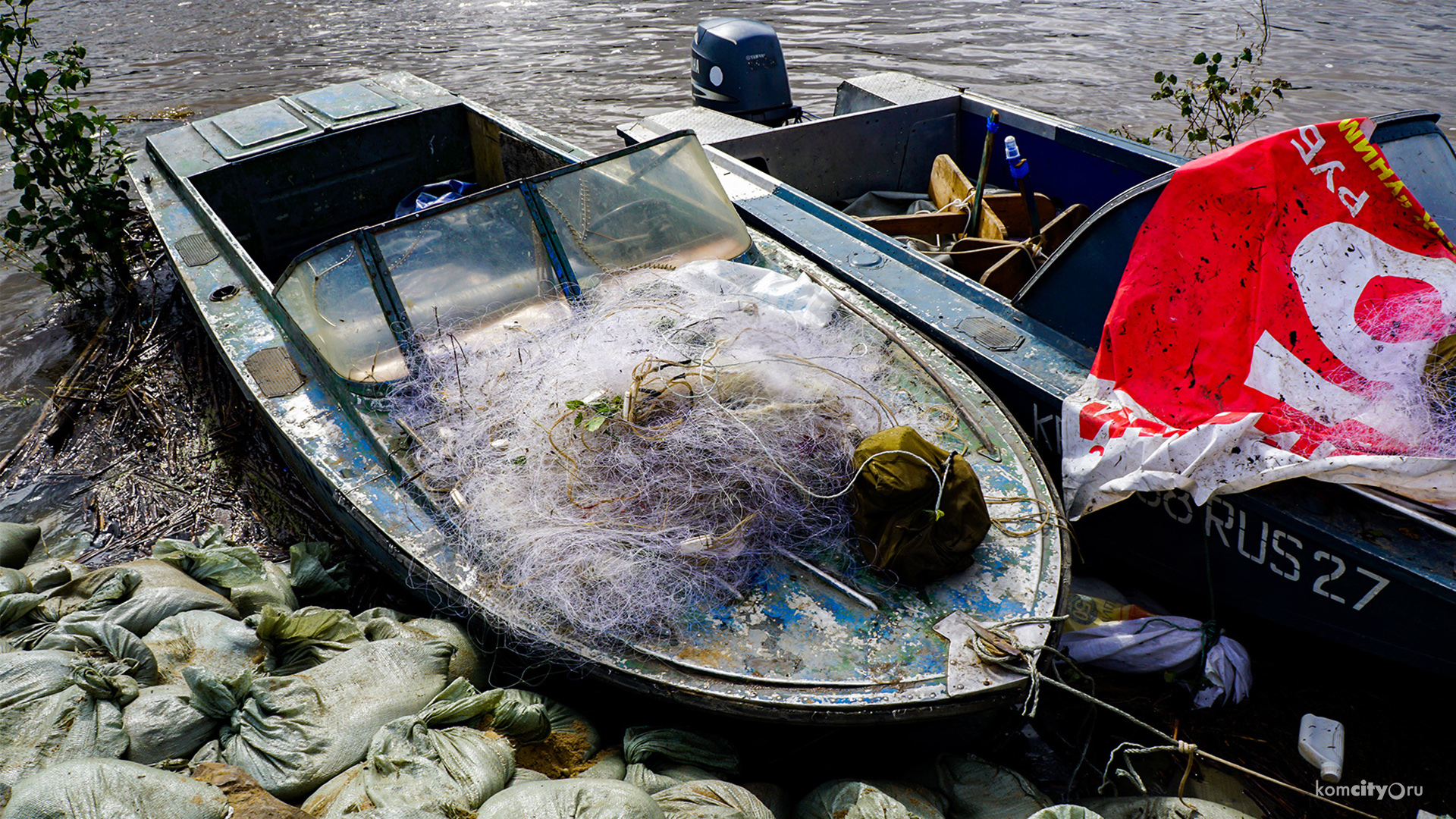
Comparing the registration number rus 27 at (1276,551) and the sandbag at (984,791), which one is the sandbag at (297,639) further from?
the registration number rus 27 at (1276,551)

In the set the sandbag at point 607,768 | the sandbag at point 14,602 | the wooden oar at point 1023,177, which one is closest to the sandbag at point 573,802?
the sandbag at point 607,768

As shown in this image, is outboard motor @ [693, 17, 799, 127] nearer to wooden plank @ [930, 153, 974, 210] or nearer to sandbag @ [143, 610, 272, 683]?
wooden plank @ [930, 153, 974, 210]

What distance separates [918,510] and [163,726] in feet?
7.87

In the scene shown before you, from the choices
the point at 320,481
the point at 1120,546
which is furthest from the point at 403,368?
the point at 1120,546

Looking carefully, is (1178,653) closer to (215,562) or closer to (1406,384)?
(1406,384)

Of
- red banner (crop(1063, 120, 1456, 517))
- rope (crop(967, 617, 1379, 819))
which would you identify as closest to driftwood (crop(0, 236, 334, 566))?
rope (crop(967, 617, 1379, 819))

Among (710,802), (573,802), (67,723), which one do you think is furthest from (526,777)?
(67,723)

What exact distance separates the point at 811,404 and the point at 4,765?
260 cm

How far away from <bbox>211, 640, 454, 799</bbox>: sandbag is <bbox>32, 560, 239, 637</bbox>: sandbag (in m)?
0.63

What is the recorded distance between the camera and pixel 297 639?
2994 mm

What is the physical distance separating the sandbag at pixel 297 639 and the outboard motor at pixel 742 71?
5.27 m

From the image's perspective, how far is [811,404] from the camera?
308 centimetres

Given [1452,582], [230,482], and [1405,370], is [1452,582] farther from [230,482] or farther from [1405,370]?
[230,482]

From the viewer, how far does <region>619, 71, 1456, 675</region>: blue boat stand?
109 inches
